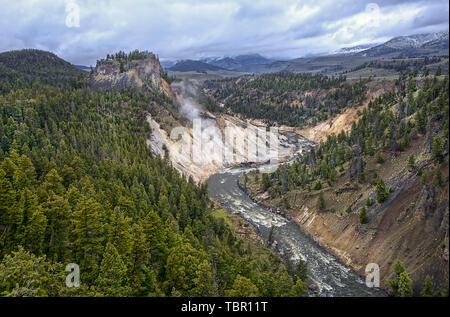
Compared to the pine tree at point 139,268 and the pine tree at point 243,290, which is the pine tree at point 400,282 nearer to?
the pine tree at point 243,290

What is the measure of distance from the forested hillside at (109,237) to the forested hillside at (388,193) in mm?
15060

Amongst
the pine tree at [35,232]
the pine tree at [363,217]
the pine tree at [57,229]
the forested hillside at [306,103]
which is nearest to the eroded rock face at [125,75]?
the forested hillside at [306,103]

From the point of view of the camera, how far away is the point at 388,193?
172 feet

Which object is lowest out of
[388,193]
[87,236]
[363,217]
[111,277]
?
[363,217]

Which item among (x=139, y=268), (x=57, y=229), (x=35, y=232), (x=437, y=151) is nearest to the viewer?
(x=35, y=232)

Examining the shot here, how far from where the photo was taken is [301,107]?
17688 cm

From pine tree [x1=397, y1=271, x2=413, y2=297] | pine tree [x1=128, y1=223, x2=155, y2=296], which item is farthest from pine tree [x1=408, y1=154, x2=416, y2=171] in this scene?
pine tree [x1=128, y1=223, x2=155, y2=296]

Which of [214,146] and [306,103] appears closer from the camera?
[214,146]

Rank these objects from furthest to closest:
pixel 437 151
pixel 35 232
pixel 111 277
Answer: pixel 437 151, pixel 35 232, pixel 111 277

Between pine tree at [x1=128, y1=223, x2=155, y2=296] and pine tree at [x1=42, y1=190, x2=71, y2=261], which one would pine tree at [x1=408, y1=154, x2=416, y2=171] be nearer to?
pine tree at [x1=128, y1=223, x2=155, y2=296]

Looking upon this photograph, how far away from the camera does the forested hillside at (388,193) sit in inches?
1495

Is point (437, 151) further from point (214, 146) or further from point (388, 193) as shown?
point (214, 146)

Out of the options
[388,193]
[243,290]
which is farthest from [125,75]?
[243,290]

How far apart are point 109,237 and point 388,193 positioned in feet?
152
